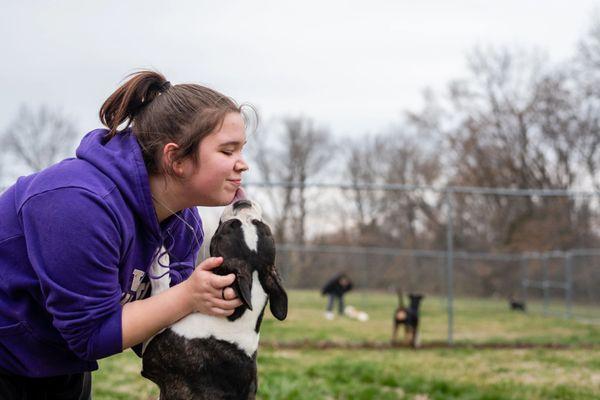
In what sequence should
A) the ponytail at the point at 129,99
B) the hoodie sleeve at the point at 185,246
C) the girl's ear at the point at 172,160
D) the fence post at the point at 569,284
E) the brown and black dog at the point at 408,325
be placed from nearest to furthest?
the girl's ear at the point at 172,160, the ponytail at the point at 129,99, the hoodie sleeve at the point at 185,246, the brown and black dog at the point at 408,325, the fence post at the point at 569,284

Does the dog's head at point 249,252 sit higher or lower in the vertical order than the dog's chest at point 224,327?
higher

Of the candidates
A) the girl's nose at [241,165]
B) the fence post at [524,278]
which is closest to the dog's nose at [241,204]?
the girl's nose at [241,165]

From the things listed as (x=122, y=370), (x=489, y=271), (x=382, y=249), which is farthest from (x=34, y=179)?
(x=489, y=271)

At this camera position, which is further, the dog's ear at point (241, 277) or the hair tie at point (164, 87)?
the hair tie at point (164, 87)

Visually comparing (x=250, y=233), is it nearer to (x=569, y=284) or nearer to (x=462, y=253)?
(x=569, y=284)

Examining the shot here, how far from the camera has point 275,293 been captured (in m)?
2.10

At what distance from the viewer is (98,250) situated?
1808mm

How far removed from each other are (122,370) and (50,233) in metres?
5.70

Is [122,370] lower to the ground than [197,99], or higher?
lower

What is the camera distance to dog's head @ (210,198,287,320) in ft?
6.69

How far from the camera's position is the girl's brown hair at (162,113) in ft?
6.64

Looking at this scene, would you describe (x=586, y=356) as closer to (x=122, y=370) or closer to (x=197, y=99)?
(x=122, y=370)

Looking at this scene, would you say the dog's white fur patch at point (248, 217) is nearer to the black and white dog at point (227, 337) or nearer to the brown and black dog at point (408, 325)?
the black and white dog at point (227, 337)

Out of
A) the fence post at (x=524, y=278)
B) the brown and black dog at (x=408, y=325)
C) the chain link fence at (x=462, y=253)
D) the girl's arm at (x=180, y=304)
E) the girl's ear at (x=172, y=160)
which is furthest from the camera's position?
the fence post at (x=524, y=278)
